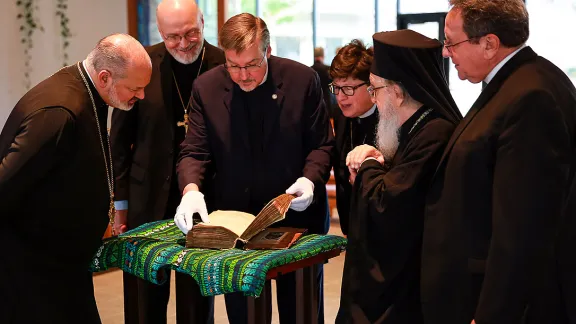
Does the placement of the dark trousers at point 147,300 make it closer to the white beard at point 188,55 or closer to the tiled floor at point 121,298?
the white beard at point 188,55

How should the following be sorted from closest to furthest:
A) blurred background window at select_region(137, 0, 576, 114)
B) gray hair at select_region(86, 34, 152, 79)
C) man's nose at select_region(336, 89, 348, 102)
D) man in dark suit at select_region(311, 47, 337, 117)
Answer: gray hair at select_region(86, 34, 152, 79) → man's nose at select_region(336, 89, 348, 102) → man in dark suit at select_region(311, 47, 337, 117) → blurred background window at select_region(137, 0, 576, 114)

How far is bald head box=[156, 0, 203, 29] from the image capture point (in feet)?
12.3

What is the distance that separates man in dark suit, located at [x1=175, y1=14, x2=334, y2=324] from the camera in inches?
135

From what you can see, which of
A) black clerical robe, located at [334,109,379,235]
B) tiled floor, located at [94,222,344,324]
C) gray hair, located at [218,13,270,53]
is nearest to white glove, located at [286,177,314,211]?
black clerical robe, located at [334,109,379,235]

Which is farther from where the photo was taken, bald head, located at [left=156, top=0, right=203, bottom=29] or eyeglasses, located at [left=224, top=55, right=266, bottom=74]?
bald head, located at [left=156, top=0, right=203, bottom=29]

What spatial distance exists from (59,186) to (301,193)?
3.11ft

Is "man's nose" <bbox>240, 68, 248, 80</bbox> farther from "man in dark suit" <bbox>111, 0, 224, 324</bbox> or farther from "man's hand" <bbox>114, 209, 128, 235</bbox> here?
"man's hand" <bbox>114, 209, 128, 235</bbox>

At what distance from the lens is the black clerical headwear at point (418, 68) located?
8.30 ft

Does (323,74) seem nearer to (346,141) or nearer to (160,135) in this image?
(160,135)

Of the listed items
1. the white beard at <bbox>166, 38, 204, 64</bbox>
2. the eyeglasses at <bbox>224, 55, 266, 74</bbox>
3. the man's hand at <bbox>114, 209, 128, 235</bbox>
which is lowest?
the man's hand at <bbox>114, 209, 128, 235</bbox>

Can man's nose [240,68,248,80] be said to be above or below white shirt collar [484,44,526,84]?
below

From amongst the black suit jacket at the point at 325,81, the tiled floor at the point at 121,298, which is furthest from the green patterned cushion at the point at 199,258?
the black suit jacket at the point at 325,81

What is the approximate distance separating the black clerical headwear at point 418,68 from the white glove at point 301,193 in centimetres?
73

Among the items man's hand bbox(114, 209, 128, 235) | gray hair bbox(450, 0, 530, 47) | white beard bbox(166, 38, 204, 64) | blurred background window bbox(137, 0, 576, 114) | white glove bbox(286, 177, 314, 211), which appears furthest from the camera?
blurred background window bbox(137, 0, 576, 114)
